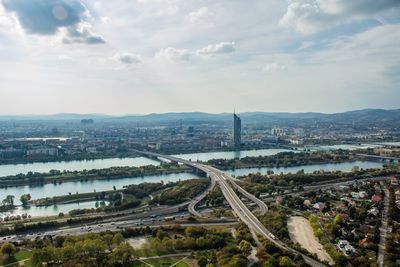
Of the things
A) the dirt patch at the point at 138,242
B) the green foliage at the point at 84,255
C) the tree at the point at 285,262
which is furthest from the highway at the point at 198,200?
the tree at the point at 285,262

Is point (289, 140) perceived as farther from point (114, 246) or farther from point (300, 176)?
point (114, 246)

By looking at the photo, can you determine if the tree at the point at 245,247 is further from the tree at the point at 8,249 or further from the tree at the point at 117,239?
the tree at the point at 8,249

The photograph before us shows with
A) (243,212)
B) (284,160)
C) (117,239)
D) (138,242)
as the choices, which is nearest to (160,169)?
(284,160)

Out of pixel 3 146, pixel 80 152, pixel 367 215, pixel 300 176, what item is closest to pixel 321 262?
pixel 367 215

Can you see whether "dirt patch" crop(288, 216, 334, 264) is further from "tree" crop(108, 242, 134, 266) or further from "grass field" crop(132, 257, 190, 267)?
"tree" crop(108, 242, 134, 266)

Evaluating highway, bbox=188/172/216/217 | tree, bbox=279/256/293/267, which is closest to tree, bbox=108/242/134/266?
tree, bbox=279/256/293/267

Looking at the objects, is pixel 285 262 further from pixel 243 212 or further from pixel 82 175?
pixel 82 175
